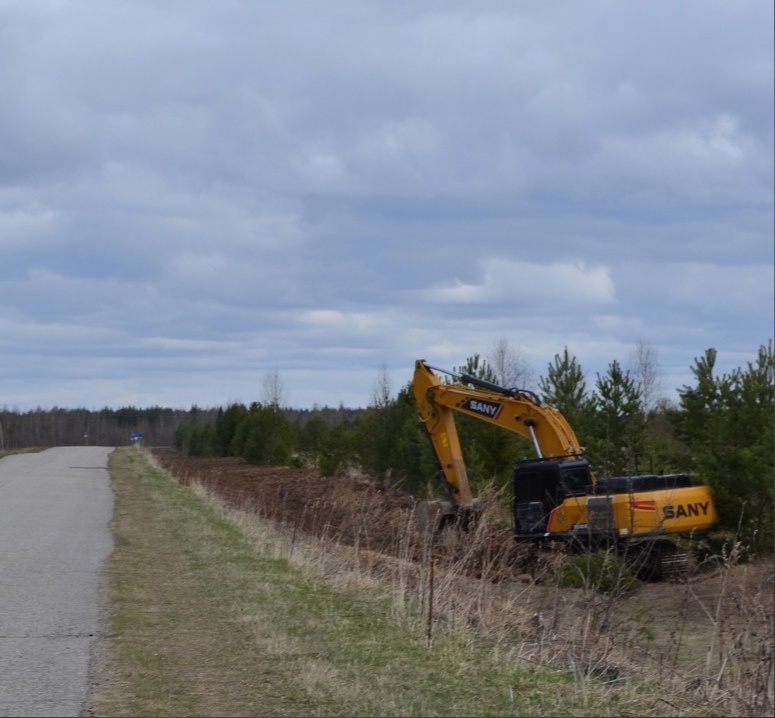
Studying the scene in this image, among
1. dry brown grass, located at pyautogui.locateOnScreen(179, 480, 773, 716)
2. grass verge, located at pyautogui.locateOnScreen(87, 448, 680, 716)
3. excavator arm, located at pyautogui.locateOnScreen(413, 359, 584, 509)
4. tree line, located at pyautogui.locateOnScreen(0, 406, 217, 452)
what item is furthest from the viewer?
tree line, located at pyautogui.locateOnScreen(0, 406, 217, 452)

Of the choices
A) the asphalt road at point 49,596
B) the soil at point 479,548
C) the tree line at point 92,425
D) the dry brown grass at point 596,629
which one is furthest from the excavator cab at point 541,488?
the tree line at point 92,425

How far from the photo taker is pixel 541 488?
20141 mm

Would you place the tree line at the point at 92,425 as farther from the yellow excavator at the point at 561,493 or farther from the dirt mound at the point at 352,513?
the yellow excavator at the point at 561,493

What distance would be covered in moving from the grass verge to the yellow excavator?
5.90m

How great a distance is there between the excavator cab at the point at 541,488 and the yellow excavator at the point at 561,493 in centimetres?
2

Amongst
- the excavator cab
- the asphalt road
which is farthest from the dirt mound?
the asphalt road

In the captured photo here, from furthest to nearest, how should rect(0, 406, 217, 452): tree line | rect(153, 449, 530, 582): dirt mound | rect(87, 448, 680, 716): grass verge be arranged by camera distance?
rect(0, 406, 217, 452): tree line, rect(153, 449, 530, 582): dirt mound, rect(87, 448, 680, 716): grass verge

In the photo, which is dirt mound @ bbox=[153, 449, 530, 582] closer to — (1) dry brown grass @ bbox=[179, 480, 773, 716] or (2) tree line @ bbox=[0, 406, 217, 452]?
(1) dry brown grass @ bbox=[179, 480, 773, 716]

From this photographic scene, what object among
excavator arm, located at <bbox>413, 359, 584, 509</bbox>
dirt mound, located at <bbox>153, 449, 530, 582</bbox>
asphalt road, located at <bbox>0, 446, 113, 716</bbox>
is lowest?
asphalt road, located at <bbox>0, 446, 113, 716</bbox>

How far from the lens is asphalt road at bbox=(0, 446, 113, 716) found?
24.4 feet

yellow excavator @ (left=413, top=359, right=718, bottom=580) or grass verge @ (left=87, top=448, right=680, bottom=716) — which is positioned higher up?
yellow excavator @ (left=413, top=359, right=718, bottom=580)

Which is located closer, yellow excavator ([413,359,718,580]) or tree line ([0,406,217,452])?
yellow excavator ([413,359,718,580])

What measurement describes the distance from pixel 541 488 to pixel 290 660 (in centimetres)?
1239

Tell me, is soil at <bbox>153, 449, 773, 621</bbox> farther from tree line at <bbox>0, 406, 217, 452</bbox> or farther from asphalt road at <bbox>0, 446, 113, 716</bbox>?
tree line at <bbox>0, 406, 217, 452</bbox>
